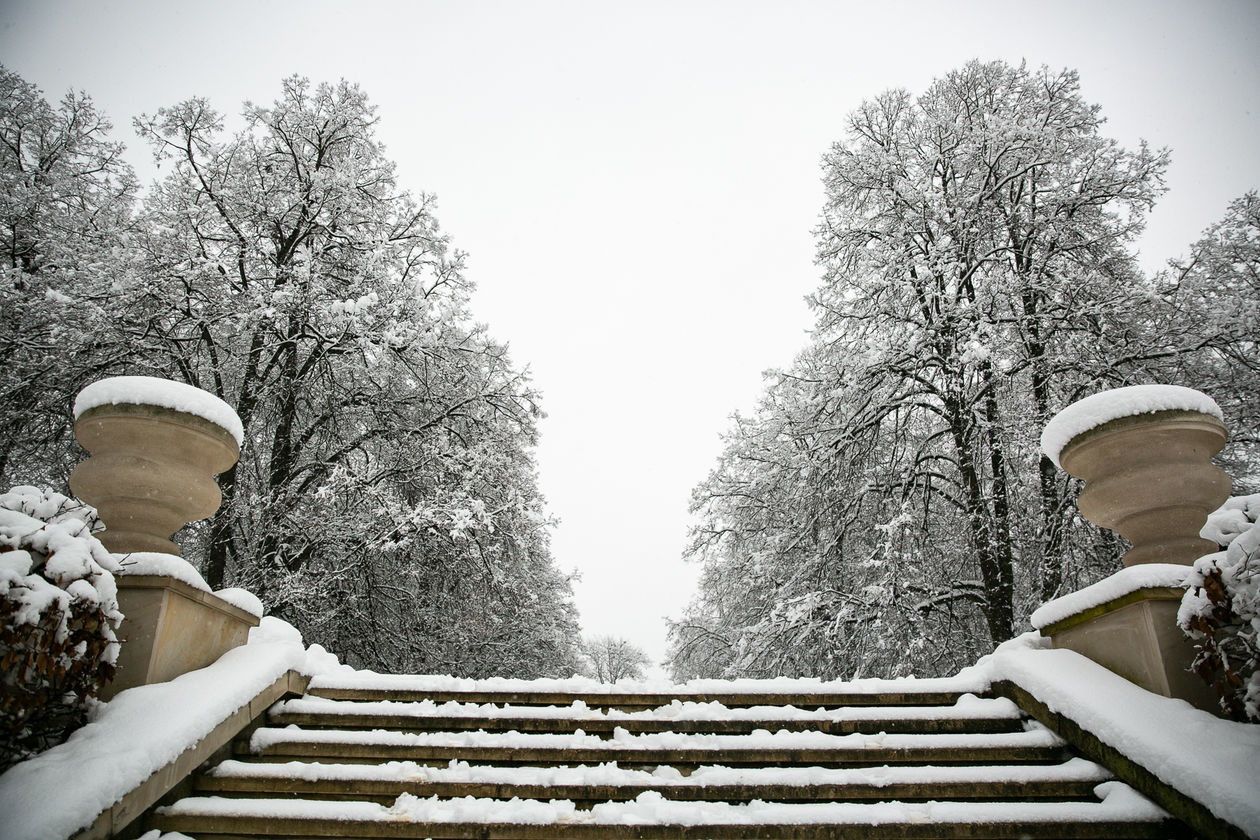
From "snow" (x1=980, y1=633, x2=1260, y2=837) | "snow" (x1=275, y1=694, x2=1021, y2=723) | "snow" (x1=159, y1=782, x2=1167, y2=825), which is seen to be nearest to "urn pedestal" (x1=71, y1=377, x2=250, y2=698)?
"snow" (x1=275, y1=694, x2=1021, y2=723)

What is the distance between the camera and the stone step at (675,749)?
3.14 meters

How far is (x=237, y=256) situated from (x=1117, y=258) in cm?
1452

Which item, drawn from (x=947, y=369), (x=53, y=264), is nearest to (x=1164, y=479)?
(x=947, y=369)

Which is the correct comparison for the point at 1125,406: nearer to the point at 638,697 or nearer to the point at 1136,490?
the point at 1136,490

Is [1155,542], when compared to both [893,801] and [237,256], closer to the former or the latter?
[893,801]

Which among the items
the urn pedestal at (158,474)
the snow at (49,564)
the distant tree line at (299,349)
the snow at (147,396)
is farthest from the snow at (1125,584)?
the distant tree line at (299,349)

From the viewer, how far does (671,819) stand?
8.60 feet

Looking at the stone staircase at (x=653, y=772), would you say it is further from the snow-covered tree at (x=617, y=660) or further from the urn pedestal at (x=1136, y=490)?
the snow-covered tree at (x=617, y=660)

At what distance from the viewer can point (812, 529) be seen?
11070 millimetres

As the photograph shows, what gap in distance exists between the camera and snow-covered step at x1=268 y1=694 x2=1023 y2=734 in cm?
344

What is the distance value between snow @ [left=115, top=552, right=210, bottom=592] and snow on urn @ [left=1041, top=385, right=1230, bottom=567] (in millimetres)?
4853

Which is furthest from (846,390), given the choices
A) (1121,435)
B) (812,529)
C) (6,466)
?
(6,466)

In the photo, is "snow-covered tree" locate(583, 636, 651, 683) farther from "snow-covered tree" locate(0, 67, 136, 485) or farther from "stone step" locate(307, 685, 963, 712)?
"stone step" locate(307, 685, 963, 712)

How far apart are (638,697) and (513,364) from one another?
9151mm
